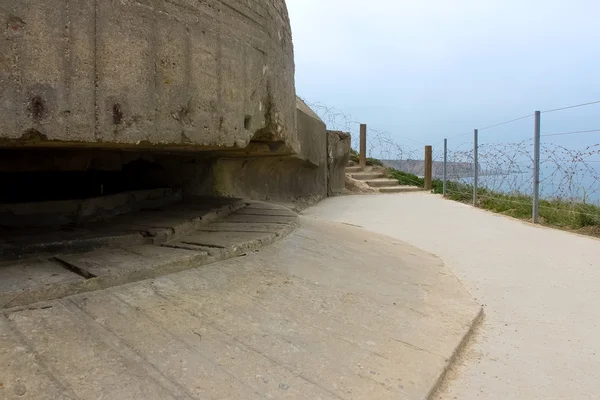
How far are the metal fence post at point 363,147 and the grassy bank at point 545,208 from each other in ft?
11.8

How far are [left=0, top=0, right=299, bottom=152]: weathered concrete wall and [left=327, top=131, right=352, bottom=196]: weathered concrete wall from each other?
255 inches

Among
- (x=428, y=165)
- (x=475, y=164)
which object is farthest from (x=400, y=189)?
(x=475, y=164)

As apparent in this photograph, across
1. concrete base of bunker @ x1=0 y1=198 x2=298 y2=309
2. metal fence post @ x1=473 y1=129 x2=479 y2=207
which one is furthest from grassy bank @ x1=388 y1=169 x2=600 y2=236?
concrete base of bunker @ x1=0 y1=198 x2=298 y2=309

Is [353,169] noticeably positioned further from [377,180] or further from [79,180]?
[79,180]

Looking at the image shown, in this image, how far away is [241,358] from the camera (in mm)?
1468

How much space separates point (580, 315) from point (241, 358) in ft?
6.50

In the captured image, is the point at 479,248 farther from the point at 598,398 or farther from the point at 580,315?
the point at 598,398

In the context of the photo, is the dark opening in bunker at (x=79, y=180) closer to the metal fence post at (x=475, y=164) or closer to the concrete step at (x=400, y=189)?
the metal fence post at (x=475, y=164)

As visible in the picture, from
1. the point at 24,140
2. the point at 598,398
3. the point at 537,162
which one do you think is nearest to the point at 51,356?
the point at 24,140

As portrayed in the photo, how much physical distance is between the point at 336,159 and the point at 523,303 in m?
6.91

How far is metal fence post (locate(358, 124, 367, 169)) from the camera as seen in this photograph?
1287cm

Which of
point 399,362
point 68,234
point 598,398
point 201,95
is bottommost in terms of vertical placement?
point 598,398

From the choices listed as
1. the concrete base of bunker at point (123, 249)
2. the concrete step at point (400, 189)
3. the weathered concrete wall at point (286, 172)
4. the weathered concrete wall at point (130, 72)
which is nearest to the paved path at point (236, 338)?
the concrete base of bunker at point (123, 249)

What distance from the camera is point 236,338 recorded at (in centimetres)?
158
